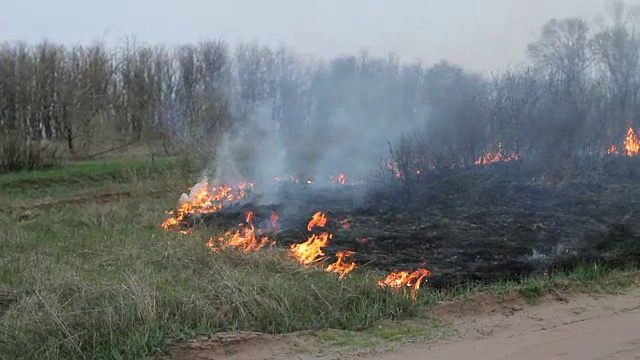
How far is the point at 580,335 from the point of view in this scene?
5883 mm

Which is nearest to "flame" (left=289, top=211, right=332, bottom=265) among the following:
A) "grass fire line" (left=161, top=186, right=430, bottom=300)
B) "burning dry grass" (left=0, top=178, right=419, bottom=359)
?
"grass fire line" (left=161, top=186, right=430, bottom=300)

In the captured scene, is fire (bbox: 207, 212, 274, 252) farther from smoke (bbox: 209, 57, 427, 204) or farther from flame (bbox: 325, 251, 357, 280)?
smoke (bbox: 209, 57, 427, 204)

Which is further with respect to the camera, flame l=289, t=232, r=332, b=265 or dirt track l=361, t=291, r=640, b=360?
flame l=289, t=232, r=332, b=265

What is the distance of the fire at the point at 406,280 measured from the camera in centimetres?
696

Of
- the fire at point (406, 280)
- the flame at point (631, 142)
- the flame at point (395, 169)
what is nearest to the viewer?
the fire at point (406, 280)

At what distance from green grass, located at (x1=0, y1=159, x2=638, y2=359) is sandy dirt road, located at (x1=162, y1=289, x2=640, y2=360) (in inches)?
9.5

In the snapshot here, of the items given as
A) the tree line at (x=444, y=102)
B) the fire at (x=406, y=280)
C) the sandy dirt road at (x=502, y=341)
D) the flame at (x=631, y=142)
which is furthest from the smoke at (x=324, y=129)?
the sandy dirt road at (x=502, y=341)

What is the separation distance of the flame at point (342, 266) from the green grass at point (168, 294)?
141 millimetres

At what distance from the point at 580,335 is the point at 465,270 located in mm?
2172

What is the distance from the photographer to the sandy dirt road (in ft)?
17.7

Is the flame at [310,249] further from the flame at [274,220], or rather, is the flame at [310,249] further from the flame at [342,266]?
the flame at [274,220]

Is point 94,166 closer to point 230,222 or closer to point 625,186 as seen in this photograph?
point 230,222

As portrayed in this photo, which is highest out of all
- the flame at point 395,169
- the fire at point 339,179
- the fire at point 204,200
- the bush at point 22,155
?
the bush at point 22,155

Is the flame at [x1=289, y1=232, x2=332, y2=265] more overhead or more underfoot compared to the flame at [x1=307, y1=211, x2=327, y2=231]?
more underfoot
